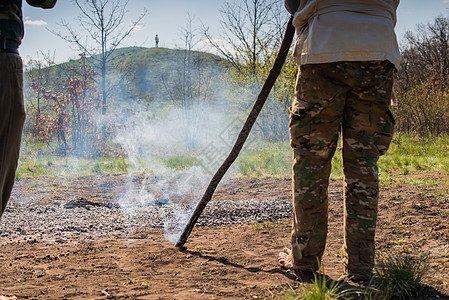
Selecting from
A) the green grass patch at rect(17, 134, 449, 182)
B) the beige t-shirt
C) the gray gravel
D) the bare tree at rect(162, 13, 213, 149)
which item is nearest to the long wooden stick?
the beige t-shirt

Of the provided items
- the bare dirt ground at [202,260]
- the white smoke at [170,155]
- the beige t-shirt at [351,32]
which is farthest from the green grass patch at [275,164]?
→ the beige t-shirt at [351,32]

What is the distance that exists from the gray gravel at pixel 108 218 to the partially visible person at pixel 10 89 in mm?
1759

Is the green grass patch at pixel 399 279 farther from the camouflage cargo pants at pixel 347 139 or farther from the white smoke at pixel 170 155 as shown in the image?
the white smoke at pixel 170 155

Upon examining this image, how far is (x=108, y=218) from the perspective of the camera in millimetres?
4203

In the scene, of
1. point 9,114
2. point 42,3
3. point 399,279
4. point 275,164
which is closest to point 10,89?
point 9,114

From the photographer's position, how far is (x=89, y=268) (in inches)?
99.5

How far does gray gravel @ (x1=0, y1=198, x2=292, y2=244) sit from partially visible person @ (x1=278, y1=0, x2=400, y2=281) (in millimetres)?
1728

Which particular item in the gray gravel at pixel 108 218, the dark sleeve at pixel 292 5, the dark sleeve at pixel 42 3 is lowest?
the gray gravel at pixel 108 218

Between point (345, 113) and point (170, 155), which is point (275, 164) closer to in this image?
point (170, 155)

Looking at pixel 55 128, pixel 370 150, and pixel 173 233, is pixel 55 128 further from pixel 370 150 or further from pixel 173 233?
pixel 370 150

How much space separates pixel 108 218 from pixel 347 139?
312cm

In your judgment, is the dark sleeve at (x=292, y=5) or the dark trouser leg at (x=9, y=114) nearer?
the dark trouser leg at (x=9, y=114)

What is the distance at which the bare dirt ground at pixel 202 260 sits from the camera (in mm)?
2057

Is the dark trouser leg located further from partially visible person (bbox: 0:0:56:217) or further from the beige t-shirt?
the beige t-shirt
